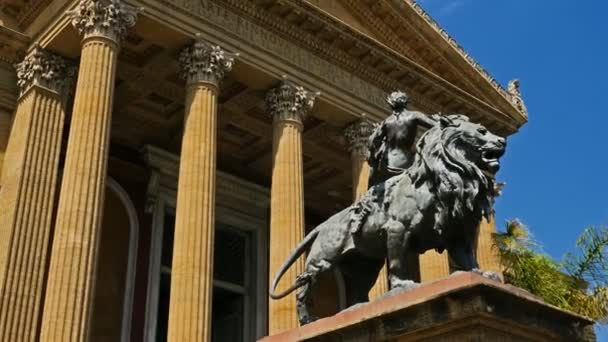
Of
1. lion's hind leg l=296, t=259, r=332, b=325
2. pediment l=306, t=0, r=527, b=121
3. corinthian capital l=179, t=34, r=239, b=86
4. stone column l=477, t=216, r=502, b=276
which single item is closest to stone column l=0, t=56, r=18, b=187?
corinthian capital l=179, t=34, r=239, b=86

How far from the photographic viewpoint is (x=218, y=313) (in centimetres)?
2902

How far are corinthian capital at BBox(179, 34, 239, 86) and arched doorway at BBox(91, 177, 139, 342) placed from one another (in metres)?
7.53

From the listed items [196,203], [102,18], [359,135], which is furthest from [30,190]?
[359,135]

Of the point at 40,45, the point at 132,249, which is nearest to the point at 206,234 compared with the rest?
the point at 40,45

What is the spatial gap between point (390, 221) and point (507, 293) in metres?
1.69

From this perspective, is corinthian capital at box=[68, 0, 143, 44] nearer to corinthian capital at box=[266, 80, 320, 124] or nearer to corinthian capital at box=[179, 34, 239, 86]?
corinthian capital at box=[179, 34, 239, 86]

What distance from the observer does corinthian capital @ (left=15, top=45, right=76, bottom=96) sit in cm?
1970

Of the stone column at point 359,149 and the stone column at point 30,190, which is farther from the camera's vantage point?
the stone column at point 359,149

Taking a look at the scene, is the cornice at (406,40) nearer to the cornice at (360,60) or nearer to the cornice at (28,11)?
the cornice at (360,60)

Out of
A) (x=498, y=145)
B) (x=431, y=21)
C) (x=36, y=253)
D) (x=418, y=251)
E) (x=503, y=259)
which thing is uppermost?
(x=431, y=21)

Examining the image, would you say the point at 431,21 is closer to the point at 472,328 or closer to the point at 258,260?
the point at 258,260

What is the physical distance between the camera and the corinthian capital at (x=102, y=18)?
18.4 meters

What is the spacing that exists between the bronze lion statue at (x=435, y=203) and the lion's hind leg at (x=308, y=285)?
351 mm

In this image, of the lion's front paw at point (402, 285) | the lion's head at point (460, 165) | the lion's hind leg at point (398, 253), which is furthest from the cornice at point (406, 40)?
the lion's front paw at point (402, 285)
